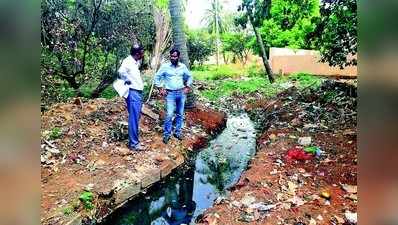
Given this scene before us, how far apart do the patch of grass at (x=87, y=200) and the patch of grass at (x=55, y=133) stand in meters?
0.69

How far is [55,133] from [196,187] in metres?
1.22

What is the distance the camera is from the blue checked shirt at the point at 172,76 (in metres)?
3.61

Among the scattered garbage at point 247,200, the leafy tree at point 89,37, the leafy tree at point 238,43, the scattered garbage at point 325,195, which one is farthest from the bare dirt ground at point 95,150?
the scattered garbage at point 325,195

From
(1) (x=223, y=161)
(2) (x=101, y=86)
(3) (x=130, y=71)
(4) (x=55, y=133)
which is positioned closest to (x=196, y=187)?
(1) (x=223, y=161)

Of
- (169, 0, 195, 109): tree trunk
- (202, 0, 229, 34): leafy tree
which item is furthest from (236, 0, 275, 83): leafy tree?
(169, 0, 195, 109): tree trunk

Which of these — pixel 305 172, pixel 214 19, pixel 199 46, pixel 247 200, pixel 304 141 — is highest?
pixel 214 19

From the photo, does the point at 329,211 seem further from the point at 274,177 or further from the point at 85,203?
the point at 85,203

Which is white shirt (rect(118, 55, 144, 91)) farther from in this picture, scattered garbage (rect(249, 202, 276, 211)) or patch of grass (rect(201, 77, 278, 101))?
scattered garbage (rect(249, 202, 276, 211))

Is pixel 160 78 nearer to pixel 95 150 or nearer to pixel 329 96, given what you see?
pixel 95 150

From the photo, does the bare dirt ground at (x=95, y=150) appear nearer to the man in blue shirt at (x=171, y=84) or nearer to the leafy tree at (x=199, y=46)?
the man in blue shirt at (x=171, y=84)

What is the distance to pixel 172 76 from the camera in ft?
11.9

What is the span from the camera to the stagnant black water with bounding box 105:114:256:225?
277cm

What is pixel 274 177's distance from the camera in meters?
2.77

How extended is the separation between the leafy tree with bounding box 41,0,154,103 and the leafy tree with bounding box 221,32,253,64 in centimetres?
85
